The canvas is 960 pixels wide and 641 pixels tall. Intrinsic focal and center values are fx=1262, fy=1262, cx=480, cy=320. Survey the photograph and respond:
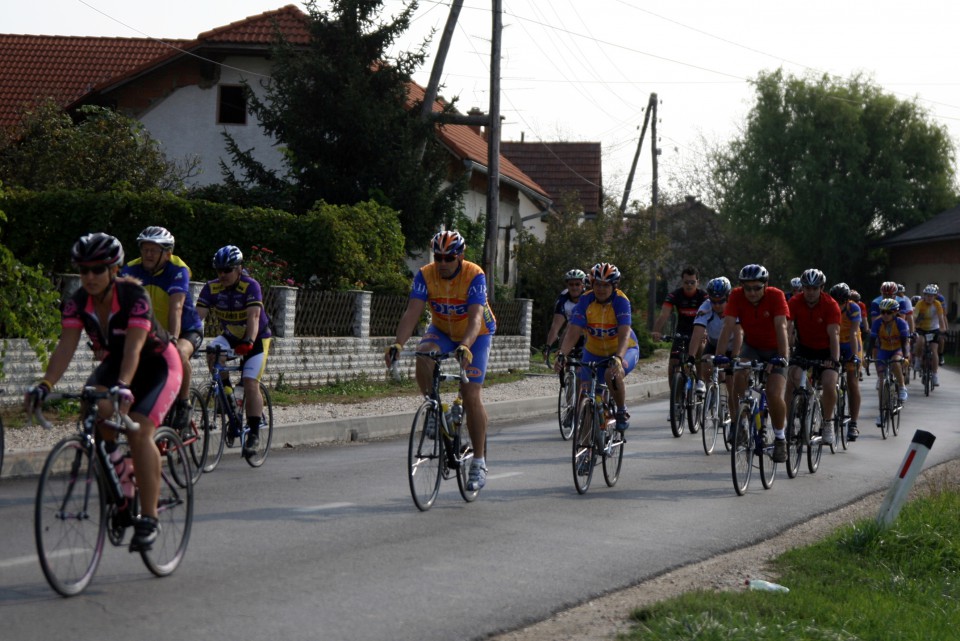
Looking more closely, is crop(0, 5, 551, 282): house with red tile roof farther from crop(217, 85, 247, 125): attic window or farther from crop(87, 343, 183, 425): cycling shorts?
crop(87, 343, 183, 425): cycling shorts

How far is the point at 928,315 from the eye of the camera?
24.6 meters

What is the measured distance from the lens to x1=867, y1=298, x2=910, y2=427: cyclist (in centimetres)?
1781

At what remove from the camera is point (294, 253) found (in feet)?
68.7

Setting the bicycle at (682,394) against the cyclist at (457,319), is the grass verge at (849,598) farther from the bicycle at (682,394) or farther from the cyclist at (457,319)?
the bicycle at (682,394)

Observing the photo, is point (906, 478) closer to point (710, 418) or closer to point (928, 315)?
point (710, 418)

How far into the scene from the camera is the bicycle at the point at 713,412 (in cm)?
1366

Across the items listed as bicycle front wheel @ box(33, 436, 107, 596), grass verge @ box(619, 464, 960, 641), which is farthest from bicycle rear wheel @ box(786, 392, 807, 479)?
bicycle front wheel @ box(33, 436, 107, 596)

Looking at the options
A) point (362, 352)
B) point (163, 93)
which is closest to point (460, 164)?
point (163, 93)

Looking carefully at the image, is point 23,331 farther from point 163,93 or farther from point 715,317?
point 163,93

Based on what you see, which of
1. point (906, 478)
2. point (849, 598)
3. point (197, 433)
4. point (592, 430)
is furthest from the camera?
point (592, 430)

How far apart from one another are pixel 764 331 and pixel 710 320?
3214mm

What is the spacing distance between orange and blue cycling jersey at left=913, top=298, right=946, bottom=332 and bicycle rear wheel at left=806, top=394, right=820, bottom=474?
41.9ft

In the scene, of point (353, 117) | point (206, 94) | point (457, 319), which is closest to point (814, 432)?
point (457, 319)

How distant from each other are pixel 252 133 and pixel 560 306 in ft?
65.0
